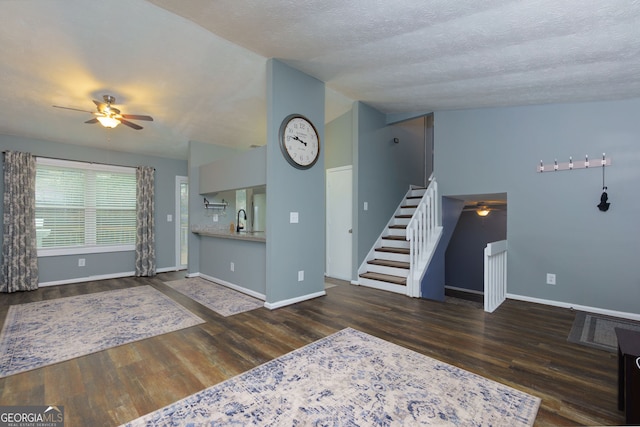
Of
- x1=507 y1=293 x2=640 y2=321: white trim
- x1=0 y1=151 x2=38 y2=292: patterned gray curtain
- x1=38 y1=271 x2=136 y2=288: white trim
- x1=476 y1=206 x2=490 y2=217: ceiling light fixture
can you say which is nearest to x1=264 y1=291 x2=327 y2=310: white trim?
x1=507 y1=293 x2=640 y2=321: white trim

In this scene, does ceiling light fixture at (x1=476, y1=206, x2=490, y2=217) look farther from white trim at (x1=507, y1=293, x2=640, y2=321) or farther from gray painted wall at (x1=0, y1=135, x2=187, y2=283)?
gray painted wall at (x1=0, y1=135, x2=187, y2=283)

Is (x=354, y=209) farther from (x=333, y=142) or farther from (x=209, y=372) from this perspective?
(x=209, y=372)

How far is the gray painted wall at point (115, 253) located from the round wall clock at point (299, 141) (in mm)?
3734

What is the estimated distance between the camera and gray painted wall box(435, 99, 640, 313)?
326 cm

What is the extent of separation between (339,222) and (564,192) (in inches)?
126

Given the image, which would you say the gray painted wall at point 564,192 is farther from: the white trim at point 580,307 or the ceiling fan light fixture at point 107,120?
the ceiling fan light fixture at point 107,120

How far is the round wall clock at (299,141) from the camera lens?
3539mm

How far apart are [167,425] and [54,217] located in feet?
16.7

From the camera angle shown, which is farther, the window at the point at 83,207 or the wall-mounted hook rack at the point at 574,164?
the window at the point at 83,207

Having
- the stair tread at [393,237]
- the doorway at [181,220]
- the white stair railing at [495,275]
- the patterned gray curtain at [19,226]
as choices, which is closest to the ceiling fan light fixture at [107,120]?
the patterned gray curtain at [19,226]

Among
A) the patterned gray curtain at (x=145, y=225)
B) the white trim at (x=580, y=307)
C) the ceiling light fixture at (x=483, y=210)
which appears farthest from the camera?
the ceiling light fixture at (x=483, y=210)

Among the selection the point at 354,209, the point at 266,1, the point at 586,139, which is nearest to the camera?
the point at 266,1

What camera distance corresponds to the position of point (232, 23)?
2680 millimetres

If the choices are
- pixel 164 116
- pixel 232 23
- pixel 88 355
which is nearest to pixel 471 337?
pixel 88 355
